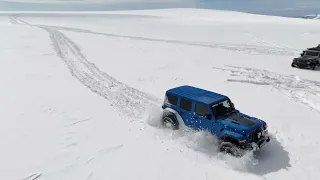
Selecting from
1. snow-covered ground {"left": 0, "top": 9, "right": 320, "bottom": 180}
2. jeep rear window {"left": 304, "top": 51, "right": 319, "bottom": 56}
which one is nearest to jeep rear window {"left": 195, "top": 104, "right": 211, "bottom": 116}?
snow-covered ground {"left": 0, "top": 9, "right": 320, "bottom": 180}

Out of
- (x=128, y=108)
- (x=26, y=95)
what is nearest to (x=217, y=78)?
(x=128, y=108)

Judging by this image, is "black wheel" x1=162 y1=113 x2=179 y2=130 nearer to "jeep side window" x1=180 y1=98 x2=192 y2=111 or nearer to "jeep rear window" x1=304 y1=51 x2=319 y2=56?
"jeep side window" x1=180 y1=98 x2=192 y2=111

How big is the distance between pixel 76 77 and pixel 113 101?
19.7 ft

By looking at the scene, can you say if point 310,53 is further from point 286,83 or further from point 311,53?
point 286,83

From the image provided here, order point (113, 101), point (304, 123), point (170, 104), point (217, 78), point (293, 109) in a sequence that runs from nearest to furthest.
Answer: point (170, 104) → point (304, 123) → point (293, 109) → point (113, 101) → point (217, 78)

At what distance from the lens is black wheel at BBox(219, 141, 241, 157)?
1015 cm

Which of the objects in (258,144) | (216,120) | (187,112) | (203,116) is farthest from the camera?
(187,112)

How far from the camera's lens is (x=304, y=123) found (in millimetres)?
13500

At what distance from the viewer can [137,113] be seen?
14859 mm

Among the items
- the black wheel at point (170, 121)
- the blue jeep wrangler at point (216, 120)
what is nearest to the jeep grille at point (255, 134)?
the blue jeep wrangler at point (216, 120)

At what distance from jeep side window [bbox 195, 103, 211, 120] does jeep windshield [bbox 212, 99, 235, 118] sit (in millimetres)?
235

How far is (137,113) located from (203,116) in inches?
182

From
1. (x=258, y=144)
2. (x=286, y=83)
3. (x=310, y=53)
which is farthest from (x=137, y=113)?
(x=310, y=53)

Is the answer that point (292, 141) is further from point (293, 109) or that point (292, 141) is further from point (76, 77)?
point (76, 77)
